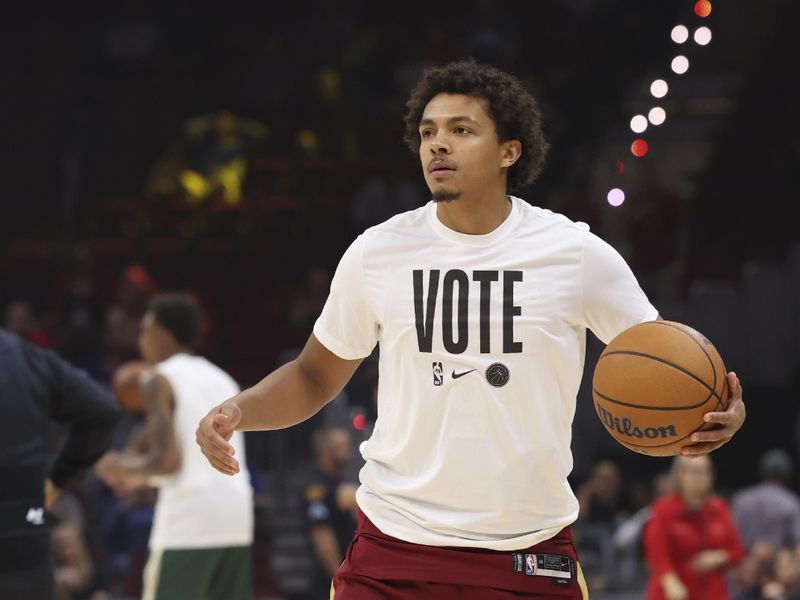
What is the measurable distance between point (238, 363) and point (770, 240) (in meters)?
5.17

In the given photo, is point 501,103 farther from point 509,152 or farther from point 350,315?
point 350,315

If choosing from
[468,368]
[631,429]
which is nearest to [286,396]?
[468,368]

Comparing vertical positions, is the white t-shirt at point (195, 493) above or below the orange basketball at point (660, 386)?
below

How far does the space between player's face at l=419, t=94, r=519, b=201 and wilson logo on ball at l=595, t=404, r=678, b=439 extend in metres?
0.65

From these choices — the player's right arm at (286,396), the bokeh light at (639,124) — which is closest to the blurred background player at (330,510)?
the player's right arm at (286,396)

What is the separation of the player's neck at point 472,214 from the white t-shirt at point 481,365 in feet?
0.10

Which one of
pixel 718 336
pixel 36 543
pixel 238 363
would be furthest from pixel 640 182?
pixel 36 543

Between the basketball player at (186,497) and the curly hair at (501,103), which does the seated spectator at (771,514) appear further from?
the curly hair at (501,103)

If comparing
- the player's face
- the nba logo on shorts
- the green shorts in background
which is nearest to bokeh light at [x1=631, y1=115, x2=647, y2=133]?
the green shorts in background

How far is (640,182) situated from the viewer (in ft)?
44.2

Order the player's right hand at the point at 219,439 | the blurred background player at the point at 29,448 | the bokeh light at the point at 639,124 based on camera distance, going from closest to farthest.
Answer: the player's right hand at the point at 219,439 < the blurred background player at the point at 29,448 < the bokeh light at the point at 639,124

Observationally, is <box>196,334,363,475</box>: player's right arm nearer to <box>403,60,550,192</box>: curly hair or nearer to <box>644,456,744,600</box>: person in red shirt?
<box>403,60,550,192</box>: curly hair

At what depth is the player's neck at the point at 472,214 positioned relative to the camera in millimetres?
3373

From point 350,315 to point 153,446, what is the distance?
2510mm
